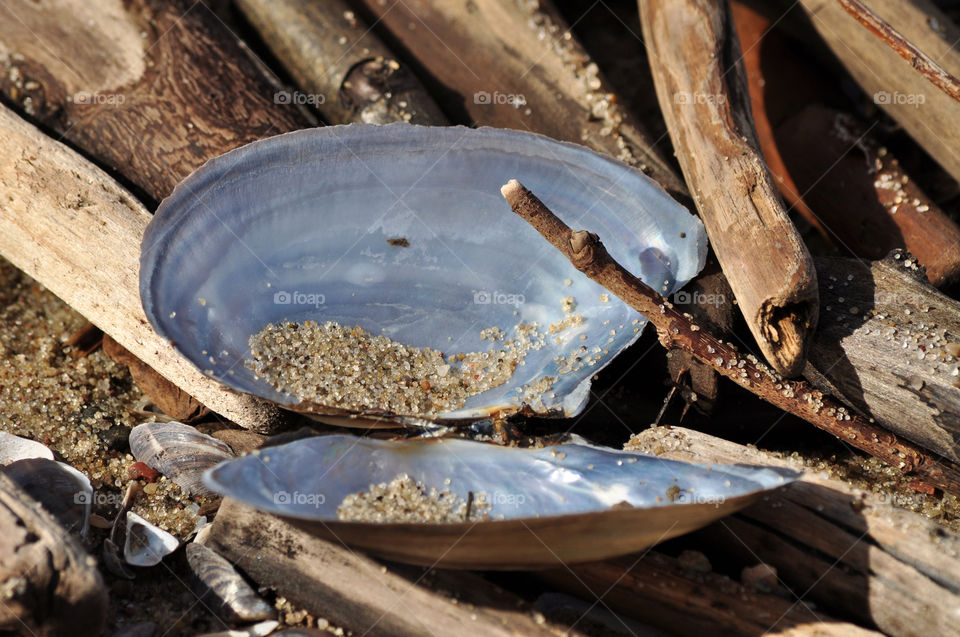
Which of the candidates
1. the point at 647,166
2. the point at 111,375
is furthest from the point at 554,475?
the point at 111,375

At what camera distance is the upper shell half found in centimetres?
205

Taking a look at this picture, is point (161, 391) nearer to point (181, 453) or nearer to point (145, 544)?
point (181, 453)

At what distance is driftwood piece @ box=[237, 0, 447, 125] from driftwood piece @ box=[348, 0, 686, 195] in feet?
0.44

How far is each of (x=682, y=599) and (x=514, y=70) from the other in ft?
6.22

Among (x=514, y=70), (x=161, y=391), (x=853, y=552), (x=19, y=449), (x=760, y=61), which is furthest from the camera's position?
(x=760, y=61)

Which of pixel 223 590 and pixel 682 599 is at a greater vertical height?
pixel 682 599

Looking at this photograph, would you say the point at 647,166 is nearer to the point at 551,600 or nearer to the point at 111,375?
the point at 551,600

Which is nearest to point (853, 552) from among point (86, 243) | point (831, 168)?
point (831, 168)

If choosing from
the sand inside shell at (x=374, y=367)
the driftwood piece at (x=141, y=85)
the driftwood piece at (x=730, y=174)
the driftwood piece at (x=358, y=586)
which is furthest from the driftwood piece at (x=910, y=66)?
the driftwood piece at (x=358, y=586)

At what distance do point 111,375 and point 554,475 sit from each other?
1.41 metres

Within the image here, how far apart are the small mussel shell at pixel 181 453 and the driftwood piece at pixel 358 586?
24cm

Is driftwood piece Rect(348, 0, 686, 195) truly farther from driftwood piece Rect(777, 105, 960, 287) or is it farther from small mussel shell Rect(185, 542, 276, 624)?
small mussel shell Rect(185, 542, 276, 624)

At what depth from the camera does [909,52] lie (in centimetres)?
218

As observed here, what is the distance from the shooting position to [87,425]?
2160mm
